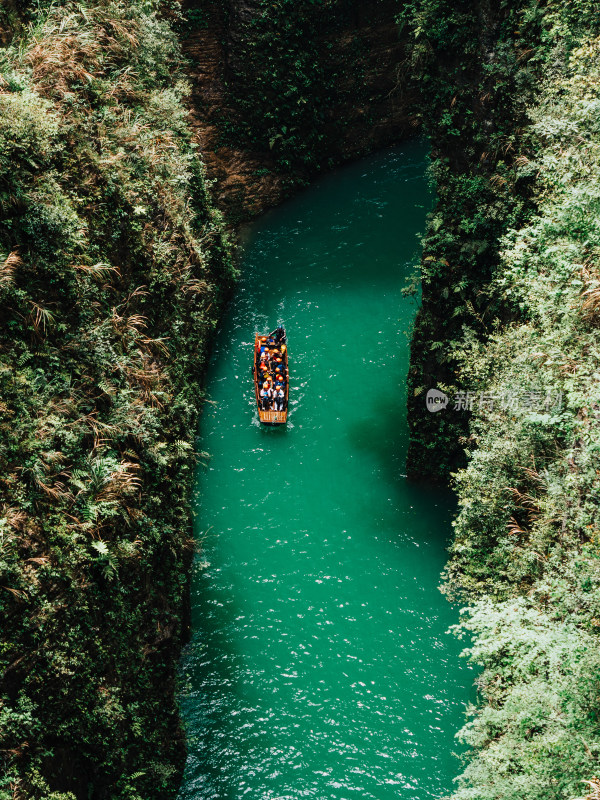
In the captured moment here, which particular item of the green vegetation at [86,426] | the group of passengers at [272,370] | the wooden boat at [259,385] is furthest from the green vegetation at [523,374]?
the green vegetation at [86,426]

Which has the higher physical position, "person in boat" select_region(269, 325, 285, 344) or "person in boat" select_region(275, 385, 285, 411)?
"person in boat" select_region(269, 325, 285, 344)

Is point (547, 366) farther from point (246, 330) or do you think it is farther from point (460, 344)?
point (246, 330)

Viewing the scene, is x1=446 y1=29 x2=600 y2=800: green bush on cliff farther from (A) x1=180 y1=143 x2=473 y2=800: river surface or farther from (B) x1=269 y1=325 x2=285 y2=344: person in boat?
(B) x1=269 y1=325 x2=285 y2=344: person in boat

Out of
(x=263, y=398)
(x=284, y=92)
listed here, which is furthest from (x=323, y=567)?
(x=284, y=92)

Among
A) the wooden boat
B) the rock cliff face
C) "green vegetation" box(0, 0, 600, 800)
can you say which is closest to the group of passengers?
the wooden boat

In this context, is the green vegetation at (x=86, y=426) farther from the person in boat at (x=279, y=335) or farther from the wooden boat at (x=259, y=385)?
the person in boat at (x=279, y=335)

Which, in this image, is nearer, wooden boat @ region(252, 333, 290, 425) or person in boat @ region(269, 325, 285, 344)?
wooden boat @ region(252, 333, 290, 425)

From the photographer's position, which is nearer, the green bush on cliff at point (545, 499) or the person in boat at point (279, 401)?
the green bush on cliff at point (545, 499)
